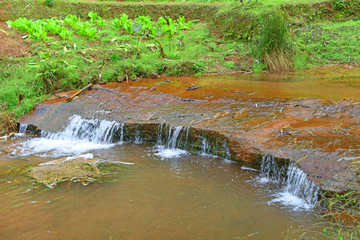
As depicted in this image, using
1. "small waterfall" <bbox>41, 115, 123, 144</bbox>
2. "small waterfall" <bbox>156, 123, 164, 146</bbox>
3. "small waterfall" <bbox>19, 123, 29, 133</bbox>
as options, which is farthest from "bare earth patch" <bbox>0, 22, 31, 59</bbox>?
"small waterfall" <bbox>156, 123, 164, 146</bbox>

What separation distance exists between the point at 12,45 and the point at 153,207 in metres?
8.02

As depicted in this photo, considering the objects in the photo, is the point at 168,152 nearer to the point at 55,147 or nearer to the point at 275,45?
the point at 55,147

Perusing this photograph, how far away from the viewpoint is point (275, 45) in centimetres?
941

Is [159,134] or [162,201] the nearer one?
[162,201]

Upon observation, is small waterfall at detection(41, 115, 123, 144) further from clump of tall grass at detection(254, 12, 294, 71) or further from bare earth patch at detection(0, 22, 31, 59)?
clump of tall grass at detection(254, 12, 294, 71)

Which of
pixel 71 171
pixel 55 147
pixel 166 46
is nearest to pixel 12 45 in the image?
pixel 166 46

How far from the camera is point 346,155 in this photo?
13.2 ft

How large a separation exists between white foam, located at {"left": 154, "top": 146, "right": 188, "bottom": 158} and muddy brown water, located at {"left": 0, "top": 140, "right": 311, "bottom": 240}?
1.21ft

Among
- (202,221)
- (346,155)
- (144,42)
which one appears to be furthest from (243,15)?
(202,221)

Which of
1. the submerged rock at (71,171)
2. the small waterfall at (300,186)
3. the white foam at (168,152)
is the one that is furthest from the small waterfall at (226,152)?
the submerged rock at (71,171)

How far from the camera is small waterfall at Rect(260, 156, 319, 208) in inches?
153

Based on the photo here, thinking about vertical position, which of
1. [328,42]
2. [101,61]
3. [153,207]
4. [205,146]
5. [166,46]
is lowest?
[153,207]

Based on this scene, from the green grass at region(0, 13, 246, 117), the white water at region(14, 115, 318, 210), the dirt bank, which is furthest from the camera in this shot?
the green grass at region(0, 13, 246, 117)

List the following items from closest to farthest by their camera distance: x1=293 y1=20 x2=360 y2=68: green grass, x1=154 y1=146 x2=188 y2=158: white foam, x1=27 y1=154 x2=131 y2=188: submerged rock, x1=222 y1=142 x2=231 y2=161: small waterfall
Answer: x1=27 y1=154 x2=131 y2=188: submerged rock, x1=222 y1=142 x2=231 y2=161: small waterfall, x1=154 y1=146 x2=188 y2=158: white foam, x1=293 y1=20 x2=360 y2=68: green grass
